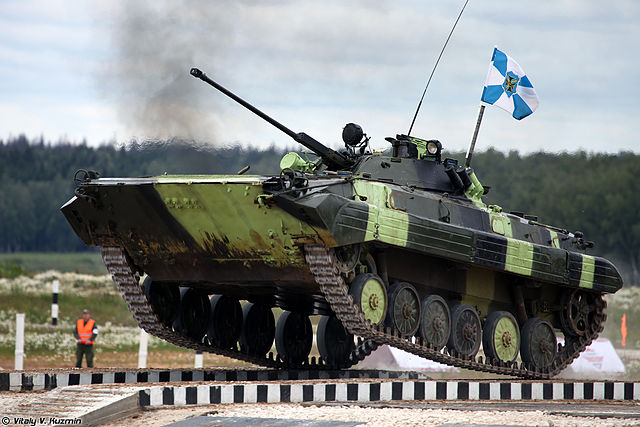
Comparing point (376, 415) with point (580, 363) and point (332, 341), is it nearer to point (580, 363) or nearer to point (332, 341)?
point (332, 341)

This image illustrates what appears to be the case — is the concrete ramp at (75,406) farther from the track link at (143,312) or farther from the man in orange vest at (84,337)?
the man in orange vest at (84,337)

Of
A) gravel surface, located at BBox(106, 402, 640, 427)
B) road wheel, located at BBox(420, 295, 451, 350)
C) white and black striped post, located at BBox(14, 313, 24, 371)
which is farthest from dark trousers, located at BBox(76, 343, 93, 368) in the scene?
gravel surface, located at BBox(106, 402, 640, 427)

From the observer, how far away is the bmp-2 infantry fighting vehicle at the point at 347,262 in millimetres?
16688

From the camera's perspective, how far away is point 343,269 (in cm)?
1702

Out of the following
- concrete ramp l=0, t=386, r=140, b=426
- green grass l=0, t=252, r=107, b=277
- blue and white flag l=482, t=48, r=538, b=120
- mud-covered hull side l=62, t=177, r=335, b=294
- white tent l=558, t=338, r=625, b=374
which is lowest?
concrete ramp l=0, t=386, r=140, b=426

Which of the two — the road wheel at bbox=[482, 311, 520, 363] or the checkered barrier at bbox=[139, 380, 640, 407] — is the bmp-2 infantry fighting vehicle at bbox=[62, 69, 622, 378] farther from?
the checkered barrier at bbox=[139, 380, 640, 407]

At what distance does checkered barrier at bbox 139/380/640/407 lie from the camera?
14.0m

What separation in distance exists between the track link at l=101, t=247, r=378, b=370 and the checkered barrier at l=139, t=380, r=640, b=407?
455cm

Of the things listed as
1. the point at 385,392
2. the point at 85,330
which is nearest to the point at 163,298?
the point at 385,392

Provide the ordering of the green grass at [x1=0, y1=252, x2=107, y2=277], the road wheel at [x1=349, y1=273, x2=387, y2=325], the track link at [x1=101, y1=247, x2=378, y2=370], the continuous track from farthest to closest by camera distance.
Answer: the green grass at [x1=0, y1=252, x2=107, y2=277] < the track link at [x1=101, y1=247, x2=378, y2=370] < the road wheel at [x1=349, y1=273, x2=387, y2=325] < the continuous track

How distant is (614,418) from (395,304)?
5.92 m

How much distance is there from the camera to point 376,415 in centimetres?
Answer: 1252

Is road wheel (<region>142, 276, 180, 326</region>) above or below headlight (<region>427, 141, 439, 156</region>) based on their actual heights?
below

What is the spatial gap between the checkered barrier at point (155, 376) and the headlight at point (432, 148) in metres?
3.81
